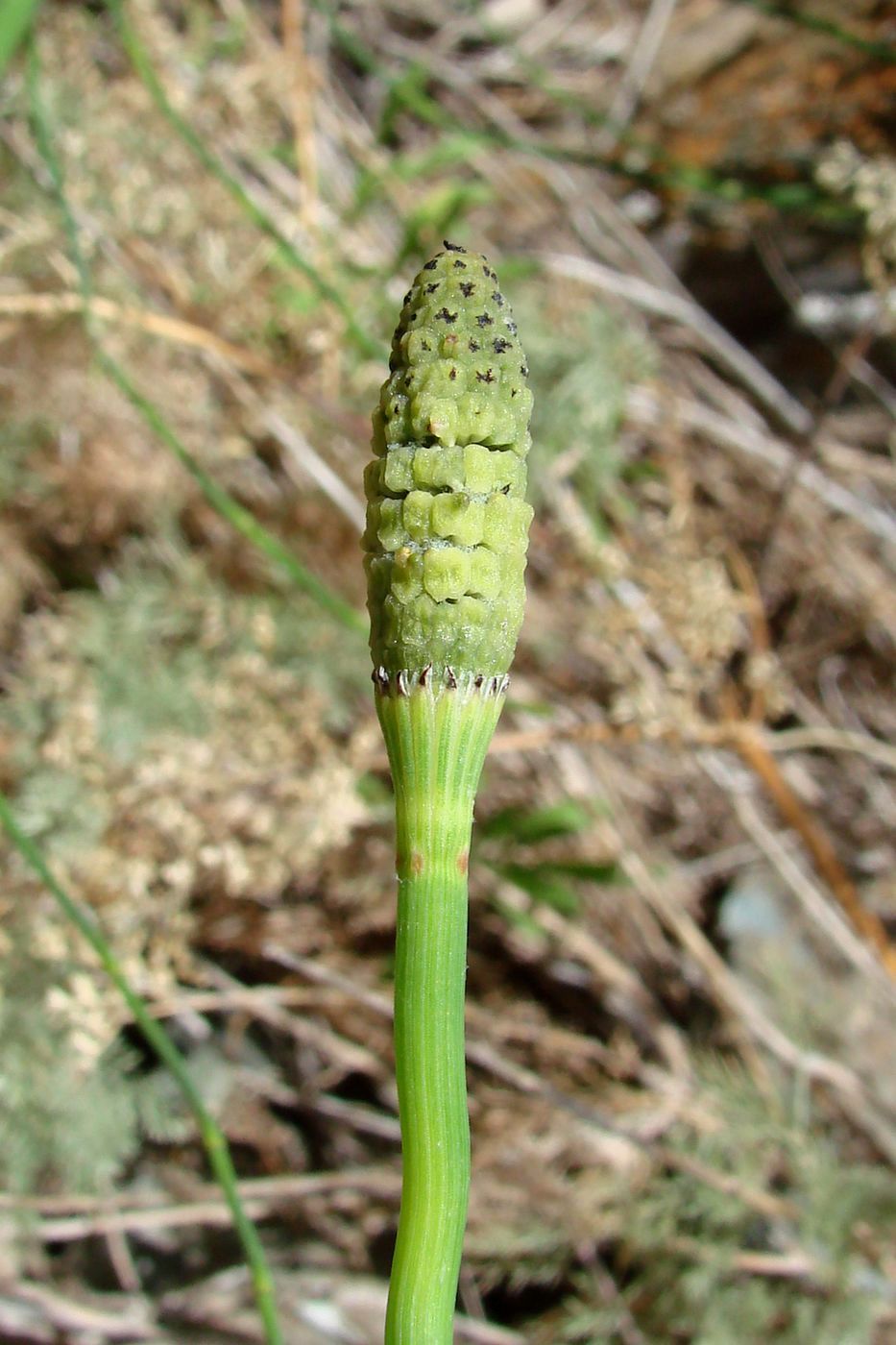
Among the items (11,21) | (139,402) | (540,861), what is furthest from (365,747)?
(11,21)

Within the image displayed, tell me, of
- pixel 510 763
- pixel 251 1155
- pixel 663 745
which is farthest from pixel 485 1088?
pixel 663 745

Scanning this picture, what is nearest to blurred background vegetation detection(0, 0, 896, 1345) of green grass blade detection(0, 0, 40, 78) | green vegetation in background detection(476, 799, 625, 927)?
green vegetation in background detection(476, 799, 625, 927)

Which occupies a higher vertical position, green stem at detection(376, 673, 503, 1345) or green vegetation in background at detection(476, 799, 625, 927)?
green vegetation in background at detection(476, 799, 625, 927)

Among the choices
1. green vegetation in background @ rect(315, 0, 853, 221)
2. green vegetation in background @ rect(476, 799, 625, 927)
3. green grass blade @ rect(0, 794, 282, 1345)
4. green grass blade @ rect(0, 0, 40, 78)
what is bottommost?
green grass blade @ rect(0, 794, 282, 1345)

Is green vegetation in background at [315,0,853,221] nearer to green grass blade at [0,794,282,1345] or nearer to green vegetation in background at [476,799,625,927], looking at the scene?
green vegetation in background at [476,799,625,927]

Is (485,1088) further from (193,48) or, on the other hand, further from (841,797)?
(193,48)

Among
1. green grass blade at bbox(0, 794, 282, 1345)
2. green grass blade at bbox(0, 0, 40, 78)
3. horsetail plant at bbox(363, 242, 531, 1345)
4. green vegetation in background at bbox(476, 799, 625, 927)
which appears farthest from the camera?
green vegetation in background at bbox(476, 799, 625, 927)

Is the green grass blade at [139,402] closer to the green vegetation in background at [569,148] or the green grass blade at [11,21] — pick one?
the green grass blade at [11,21]
